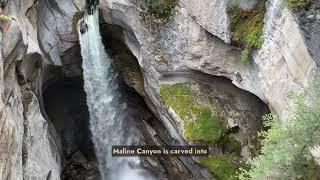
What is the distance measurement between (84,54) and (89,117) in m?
2.92

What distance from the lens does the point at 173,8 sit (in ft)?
45.0

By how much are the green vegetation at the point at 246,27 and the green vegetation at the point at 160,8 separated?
2089 mm

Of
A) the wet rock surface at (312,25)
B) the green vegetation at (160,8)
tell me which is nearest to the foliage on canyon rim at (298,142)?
the wet rock surface at (312,25)

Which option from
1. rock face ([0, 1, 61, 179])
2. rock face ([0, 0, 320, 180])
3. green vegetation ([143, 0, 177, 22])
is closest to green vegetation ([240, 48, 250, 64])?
rock face ([0, 0, 320, 180])

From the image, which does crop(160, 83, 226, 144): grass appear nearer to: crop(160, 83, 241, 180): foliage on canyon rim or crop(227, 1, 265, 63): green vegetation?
crop(160, 83, 241, 180): foliage on canyon rim

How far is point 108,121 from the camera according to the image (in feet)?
57.7

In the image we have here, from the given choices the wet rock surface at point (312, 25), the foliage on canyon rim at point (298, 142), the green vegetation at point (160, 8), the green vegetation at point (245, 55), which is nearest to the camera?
the foliage on canyon rim at point (298, 142)

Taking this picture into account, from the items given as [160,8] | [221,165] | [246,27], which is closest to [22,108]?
[160,8]

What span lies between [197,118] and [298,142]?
18.5ft

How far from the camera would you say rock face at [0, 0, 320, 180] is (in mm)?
10062

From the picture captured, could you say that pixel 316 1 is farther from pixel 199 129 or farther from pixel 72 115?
pixel 72 115

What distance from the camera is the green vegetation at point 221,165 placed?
45.8ft

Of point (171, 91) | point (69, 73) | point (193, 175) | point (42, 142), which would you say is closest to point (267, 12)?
point (171, 91)

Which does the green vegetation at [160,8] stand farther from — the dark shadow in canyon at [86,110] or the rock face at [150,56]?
the dark shadow in canyon at [86,110]
